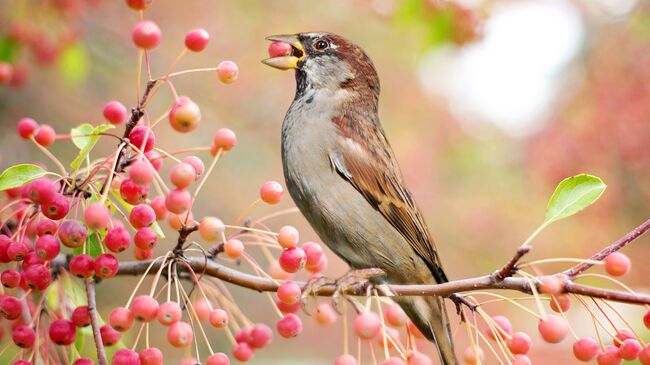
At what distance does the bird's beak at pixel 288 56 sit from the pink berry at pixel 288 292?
4.23ft

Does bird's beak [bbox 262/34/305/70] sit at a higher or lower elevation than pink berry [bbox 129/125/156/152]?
higher

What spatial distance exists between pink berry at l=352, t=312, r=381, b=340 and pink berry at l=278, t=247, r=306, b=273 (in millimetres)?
263

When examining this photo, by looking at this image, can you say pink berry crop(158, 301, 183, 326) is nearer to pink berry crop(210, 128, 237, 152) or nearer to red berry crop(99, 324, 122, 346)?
red berry crop(99, 324, 122, 346)

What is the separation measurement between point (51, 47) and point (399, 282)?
2.54 meters

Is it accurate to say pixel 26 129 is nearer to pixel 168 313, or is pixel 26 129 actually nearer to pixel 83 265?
pixel 83 265

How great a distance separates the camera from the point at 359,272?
270 centimetres

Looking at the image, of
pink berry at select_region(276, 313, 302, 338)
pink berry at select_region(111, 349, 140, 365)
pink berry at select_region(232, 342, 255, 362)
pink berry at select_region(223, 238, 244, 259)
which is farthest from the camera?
pink berry at select_region(232, 342, 255, 362)

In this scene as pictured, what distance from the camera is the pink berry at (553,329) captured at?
1904 millimetres

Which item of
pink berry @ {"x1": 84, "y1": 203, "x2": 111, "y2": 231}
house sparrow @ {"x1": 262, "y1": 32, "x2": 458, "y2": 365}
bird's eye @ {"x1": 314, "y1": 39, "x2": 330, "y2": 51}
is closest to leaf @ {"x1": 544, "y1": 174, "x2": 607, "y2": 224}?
house sparrow @ {"x1": 262, "y1": 32, "x2": 458, "y2": 365}

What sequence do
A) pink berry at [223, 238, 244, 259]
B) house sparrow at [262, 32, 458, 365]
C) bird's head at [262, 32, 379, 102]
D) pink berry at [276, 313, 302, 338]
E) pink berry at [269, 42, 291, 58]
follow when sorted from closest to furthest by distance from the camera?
1. pink berry at [223, 238, 244, 259]
2. pink berry at [276, 313, 302, 338]
3. house sparrow at [262, 32, 458, 365]
4. pink berry at [269, 42, 291, 58]
5. bird's head at [262, 32, 379, 102]

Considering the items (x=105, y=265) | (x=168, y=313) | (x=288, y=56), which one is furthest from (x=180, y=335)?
(x=288, y=56)

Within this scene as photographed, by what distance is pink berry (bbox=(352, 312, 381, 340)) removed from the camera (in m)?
2.04

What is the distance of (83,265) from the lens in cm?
207

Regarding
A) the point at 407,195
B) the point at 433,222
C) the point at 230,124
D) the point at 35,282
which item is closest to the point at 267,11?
the point at 230,124
